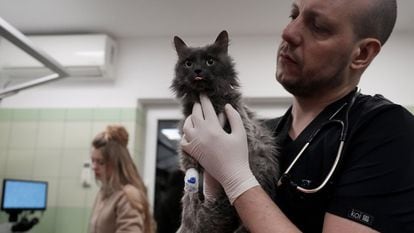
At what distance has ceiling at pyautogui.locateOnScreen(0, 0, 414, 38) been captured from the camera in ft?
9.61

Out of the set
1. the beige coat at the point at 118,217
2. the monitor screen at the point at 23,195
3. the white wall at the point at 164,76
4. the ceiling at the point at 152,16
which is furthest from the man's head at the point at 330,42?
the monitor screen at the point at 23,195

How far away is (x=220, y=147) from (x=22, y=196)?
8.66ft

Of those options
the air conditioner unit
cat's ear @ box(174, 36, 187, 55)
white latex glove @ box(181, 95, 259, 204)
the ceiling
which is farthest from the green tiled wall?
white latex glove @ box(181, 95, 259, 204)

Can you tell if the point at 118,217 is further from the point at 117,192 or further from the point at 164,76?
the point at 164,76

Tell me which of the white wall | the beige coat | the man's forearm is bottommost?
the beige coat

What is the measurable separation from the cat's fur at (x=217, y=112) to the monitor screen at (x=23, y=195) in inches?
91.9

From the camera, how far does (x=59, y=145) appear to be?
3.50m

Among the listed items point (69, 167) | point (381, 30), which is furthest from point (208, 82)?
point (69, 167)

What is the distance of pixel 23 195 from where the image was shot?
10.3 ft

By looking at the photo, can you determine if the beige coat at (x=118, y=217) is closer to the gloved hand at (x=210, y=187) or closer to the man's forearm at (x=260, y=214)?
the gloved hand at (x=210, y=187)

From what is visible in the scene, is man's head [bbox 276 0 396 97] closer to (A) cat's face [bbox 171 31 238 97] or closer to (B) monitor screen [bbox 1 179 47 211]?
(A) cat's face [bbox 171 31 238 97]

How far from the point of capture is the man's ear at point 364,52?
0.96 metres

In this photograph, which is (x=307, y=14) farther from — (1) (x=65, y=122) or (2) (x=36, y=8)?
(1) (x=65, y=122)

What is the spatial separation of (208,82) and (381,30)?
44cm
